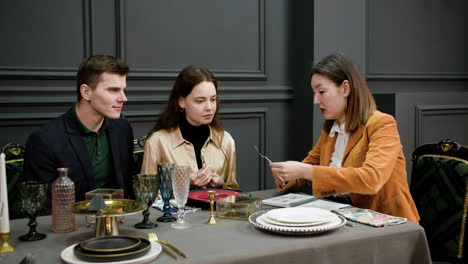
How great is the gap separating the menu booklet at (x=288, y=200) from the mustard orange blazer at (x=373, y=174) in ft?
0.19

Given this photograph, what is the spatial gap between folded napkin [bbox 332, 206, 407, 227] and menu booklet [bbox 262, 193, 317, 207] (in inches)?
7.3

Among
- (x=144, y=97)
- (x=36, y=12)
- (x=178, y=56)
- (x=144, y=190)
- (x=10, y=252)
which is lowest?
(x=10, y=252)

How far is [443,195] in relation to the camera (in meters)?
2.02

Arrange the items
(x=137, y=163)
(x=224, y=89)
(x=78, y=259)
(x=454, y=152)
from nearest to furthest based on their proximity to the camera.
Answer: (x=78, y=259), (x=454, y=152), (x=137, y=163), (x=224, y=89)

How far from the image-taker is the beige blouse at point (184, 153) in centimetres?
235

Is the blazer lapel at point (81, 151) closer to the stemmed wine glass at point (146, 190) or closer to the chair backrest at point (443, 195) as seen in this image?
the stemmed wine glass at point (146, 190)

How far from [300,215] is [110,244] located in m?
0.56

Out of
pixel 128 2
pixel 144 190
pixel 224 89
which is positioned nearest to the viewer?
pixel 144 190

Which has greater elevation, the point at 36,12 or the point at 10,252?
the point at 36,12

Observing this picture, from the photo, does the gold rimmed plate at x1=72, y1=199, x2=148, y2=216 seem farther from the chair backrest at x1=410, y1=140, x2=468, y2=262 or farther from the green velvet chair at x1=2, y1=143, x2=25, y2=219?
the chair backrest at x1=410, y1=140, x2=468, y2=262

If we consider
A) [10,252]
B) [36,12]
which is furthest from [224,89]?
[10,252]

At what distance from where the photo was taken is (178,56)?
3152mm

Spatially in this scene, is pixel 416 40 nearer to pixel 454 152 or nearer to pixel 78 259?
pixel 454 152

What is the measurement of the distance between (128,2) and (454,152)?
202 centimetres
